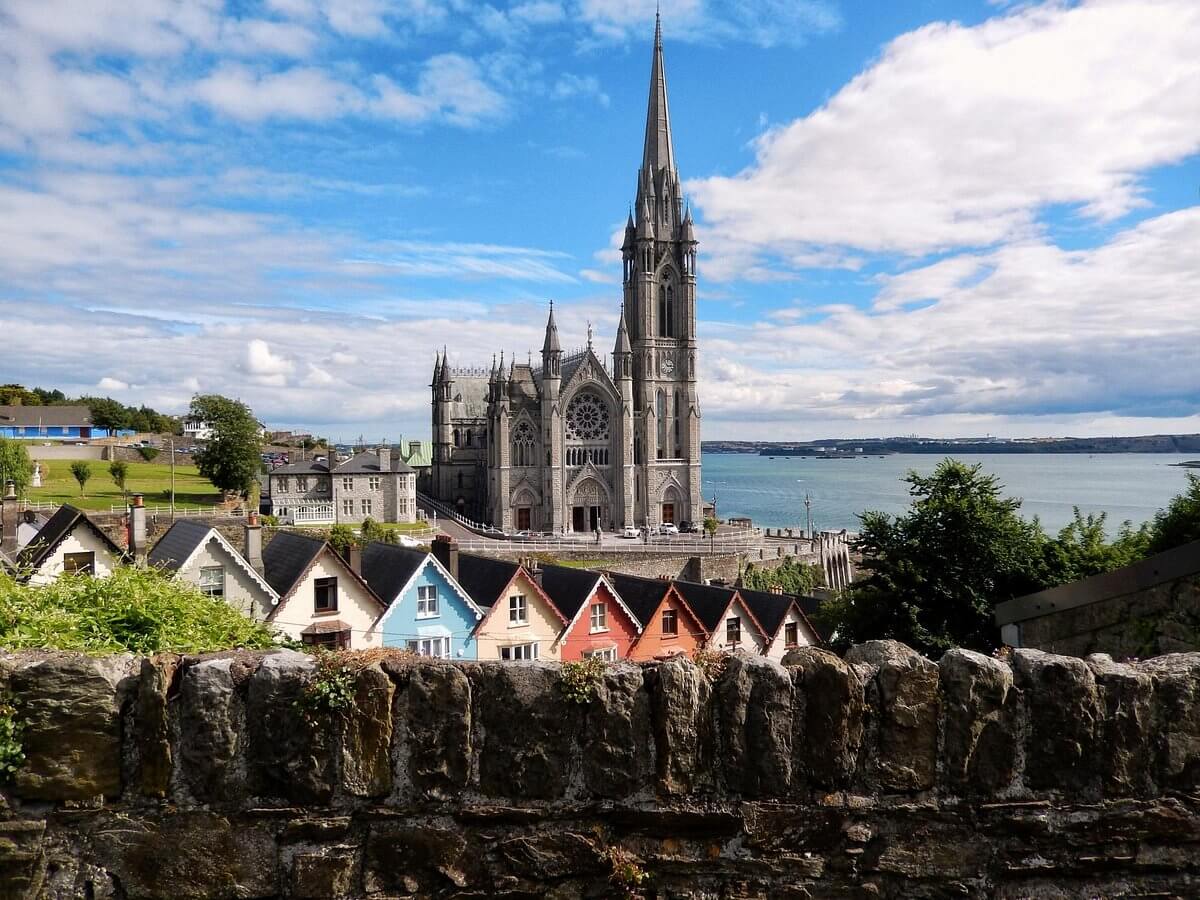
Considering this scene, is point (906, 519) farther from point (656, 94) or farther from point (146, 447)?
point (146, 447)

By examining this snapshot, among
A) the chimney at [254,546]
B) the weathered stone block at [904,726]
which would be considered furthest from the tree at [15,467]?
the weathered stone block at [904,726]

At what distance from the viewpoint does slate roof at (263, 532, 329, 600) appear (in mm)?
19203

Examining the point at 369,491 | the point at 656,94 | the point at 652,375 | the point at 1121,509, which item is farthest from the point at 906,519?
the point at 1121,509

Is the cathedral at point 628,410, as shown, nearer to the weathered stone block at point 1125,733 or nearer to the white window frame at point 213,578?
the white window frame at point 213,578

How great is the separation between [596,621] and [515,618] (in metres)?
2.69

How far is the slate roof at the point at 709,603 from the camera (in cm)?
2547

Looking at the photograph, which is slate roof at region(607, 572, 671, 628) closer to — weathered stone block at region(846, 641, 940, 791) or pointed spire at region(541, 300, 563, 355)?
weathered stone block at region(846, 641, 940, 791)

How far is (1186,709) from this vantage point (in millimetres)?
3408

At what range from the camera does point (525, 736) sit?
3369 mm

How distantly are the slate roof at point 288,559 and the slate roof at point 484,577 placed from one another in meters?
5.11

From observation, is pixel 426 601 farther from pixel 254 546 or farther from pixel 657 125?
pixel 657 125

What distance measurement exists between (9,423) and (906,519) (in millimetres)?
123941

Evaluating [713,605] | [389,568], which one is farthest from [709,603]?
[389,568]

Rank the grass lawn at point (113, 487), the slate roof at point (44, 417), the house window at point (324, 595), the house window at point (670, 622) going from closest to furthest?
the house window at point (324, 595)
the house window at point (670, 622)
the grass lawn at point (113, 487)
the slate roof at point (44, 417)
